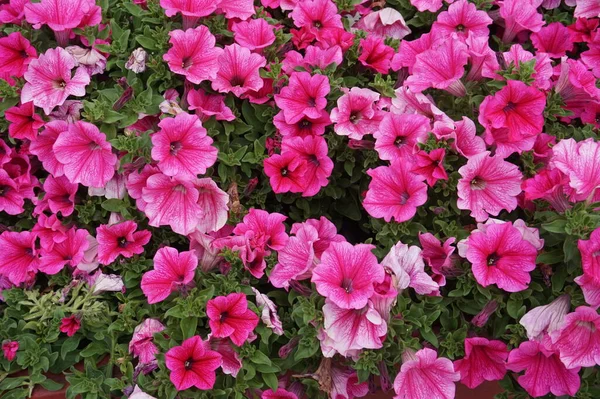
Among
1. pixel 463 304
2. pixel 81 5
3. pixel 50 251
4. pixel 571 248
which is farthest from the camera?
pixel 81 5

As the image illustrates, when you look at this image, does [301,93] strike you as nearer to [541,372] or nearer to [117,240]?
[117,240]

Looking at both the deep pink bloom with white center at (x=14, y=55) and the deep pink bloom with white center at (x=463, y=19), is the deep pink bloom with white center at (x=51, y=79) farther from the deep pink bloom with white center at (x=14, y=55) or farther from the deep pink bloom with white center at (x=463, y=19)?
the deep pink bloom with white center at (x=463, y=19)

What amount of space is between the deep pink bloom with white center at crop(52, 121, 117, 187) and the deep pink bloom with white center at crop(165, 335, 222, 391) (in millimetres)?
465

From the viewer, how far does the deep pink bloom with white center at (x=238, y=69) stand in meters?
1.72

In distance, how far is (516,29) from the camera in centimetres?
198

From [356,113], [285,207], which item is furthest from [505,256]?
[285,207]

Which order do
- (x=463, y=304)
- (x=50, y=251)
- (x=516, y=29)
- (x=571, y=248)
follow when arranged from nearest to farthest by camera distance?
(x=571, y=248) → (x=463, y=304) → (x=50, y=251) → (x=516, y=29)

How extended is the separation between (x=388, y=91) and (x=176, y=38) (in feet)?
1.80

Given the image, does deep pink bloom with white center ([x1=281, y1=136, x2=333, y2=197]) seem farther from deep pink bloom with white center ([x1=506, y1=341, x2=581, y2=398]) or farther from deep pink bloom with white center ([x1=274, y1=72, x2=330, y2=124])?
deep pink bloom with white center ([x1=506, y1=341, x2=581, y2=398])

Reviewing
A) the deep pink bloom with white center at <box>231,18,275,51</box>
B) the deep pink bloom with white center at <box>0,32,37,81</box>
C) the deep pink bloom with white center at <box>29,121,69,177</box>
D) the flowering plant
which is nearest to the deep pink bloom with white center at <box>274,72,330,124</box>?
the flowering plant

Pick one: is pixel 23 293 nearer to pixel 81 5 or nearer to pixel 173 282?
pixel 173 282

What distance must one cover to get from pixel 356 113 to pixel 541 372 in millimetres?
744

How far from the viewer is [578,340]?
143 cm

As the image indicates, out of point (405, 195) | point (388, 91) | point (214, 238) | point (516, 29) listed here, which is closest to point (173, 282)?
point (214, 238)
